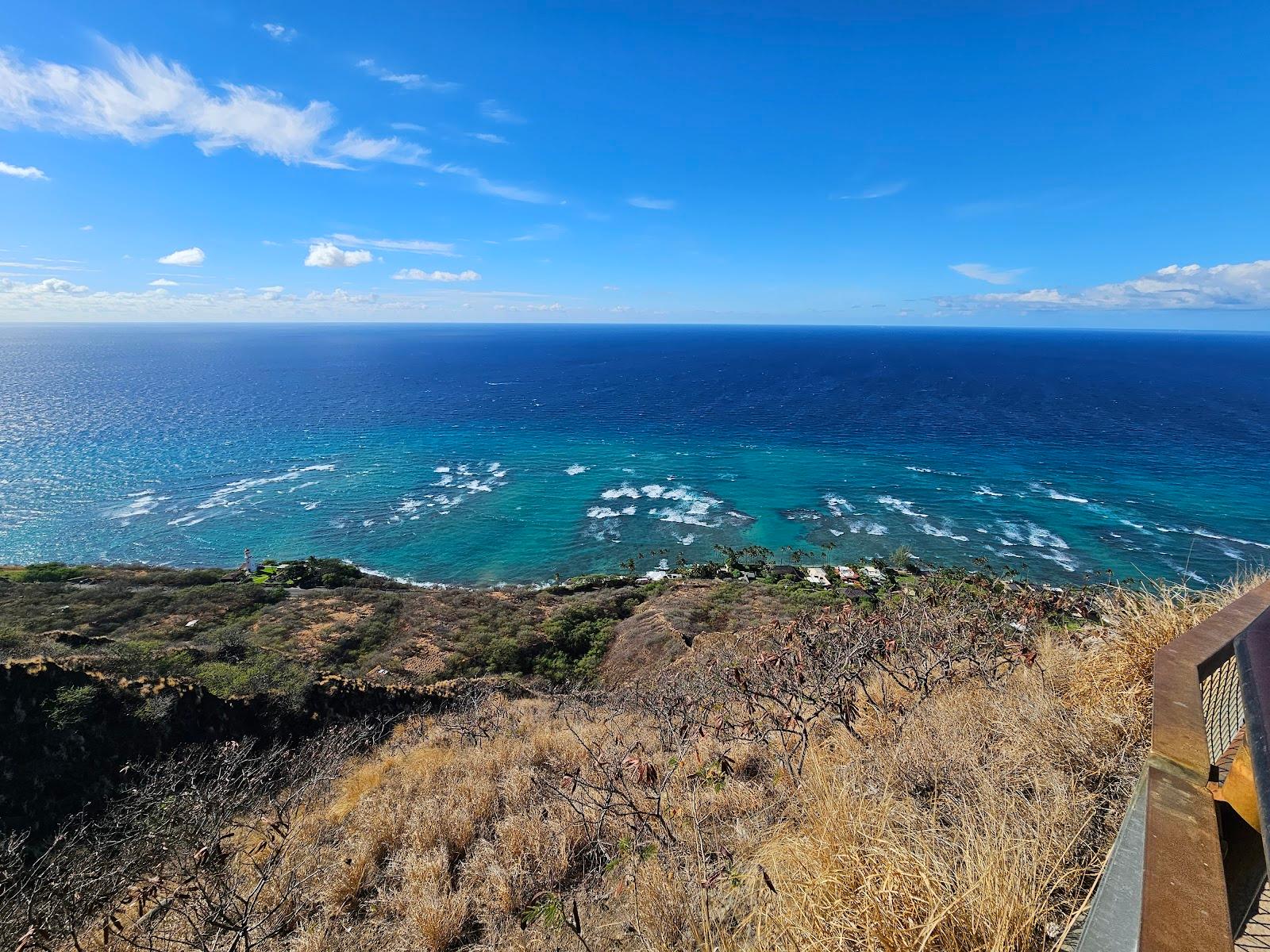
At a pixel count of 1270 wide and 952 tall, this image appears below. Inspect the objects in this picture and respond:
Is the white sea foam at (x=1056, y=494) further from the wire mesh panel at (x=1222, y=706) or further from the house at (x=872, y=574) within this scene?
the wire mesh panel at (x=1222, y=706)

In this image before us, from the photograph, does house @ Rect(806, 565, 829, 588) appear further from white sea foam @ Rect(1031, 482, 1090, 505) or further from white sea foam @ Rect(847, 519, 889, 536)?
white sea foam @ Rect(1031, 482, 1090, 505)

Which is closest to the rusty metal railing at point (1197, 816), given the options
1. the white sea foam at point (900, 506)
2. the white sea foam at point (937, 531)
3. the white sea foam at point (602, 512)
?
the white sea foam at point (937, 531)

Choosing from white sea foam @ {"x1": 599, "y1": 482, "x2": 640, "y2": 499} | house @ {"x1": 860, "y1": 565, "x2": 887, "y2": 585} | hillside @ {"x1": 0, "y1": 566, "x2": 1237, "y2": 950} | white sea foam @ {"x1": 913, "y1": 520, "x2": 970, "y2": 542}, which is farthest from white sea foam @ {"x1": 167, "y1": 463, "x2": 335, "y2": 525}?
white sea foam @ {"x1": 913, "y1": 520, "x2": 970, "y2": 542}

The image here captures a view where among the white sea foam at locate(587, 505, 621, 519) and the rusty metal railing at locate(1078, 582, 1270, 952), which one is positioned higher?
the rusty metal railing at locate(1078, 582, 1270, 952)

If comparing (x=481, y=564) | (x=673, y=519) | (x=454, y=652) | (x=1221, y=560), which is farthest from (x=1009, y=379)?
(x=454, y=652)

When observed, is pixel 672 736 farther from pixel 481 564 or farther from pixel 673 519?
pixel 673 519

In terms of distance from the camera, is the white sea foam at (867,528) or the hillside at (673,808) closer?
the hillside at (673,808)
